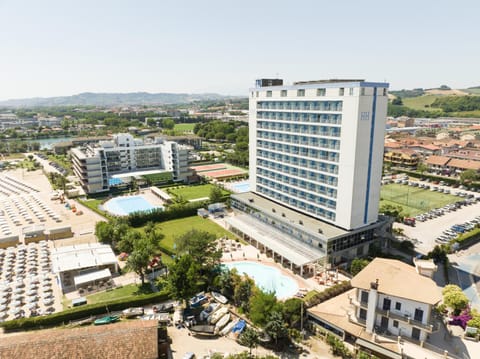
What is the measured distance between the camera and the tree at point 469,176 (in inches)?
3145

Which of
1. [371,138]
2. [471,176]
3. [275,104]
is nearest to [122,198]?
[275,104]

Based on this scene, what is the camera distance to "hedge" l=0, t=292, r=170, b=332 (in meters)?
32.4

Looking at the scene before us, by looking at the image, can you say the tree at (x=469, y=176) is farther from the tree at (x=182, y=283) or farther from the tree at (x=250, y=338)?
the tree at (x=182, y=283)

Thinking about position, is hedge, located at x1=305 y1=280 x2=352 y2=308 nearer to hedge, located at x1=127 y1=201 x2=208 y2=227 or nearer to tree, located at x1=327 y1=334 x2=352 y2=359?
tree, located at x1=327 y1=334 x2=352 y2=359

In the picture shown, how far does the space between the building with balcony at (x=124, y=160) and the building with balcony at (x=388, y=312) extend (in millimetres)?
63940

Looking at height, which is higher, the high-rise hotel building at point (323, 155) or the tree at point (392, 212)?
the high-rise hotel building at point (323, 155)

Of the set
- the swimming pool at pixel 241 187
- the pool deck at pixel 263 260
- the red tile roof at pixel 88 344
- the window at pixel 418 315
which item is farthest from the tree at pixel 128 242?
the swimming pool at pixel 241 187

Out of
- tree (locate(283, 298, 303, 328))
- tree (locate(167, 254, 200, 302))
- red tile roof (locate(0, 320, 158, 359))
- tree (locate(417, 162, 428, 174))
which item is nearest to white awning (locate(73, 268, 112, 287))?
tree (locate(167, 254, 200, 302))

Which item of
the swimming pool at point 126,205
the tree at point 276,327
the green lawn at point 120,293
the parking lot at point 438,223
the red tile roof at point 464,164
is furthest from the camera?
the red tile roof at point 464,164

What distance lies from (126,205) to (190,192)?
15742 millimetres

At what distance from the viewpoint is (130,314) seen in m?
34.5

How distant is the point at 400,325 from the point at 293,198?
25532mm

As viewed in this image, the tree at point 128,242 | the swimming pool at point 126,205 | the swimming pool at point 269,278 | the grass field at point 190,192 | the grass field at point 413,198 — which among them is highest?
the tree at point 128,242

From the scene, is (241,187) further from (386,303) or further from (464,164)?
(464,164)
